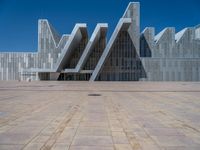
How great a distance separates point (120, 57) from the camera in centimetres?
5553

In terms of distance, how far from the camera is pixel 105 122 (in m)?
6.37

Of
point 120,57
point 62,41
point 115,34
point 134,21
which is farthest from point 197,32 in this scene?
point 62,41

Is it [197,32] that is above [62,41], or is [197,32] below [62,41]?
above

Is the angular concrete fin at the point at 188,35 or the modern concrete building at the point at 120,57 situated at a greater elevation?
the angular concrete fin at the point at 188,35

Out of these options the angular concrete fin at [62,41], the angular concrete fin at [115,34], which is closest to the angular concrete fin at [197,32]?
the angular concrete fin at [115,34]

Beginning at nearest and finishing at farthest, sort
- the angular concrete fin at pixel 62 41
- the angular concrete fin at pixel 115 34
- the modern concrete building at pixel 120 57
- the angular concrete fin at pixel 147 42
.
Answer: the angular concrete fin at pixel 115 34 → the modern concrete building at pixel 120 57 → the angular concrete fin at pixel 147 42 → the angular concrete fin at pixel 62 41

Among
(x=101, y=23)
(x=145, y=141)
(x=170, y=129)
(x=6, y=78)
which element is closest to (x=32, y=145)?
(x=145, y=141)

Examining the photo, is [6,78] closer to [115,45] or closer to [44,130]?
[115,45]

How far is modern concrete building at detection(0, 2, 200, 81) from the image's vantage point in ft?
168

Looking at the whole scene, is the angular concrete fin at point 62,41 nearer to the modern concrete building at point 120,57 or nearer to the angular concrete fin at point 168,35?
the modern concrete building at point 120,57

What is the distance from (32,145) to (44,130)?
3.59ft

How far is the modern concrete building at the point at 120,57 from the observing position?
5125 cm

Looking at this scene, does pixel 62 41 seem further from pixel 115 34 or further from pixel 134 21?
pixel 134 21

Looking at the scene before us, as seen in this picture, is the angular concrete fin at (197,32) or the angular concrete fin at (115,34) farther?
the angular concrete fin at (197,32)
